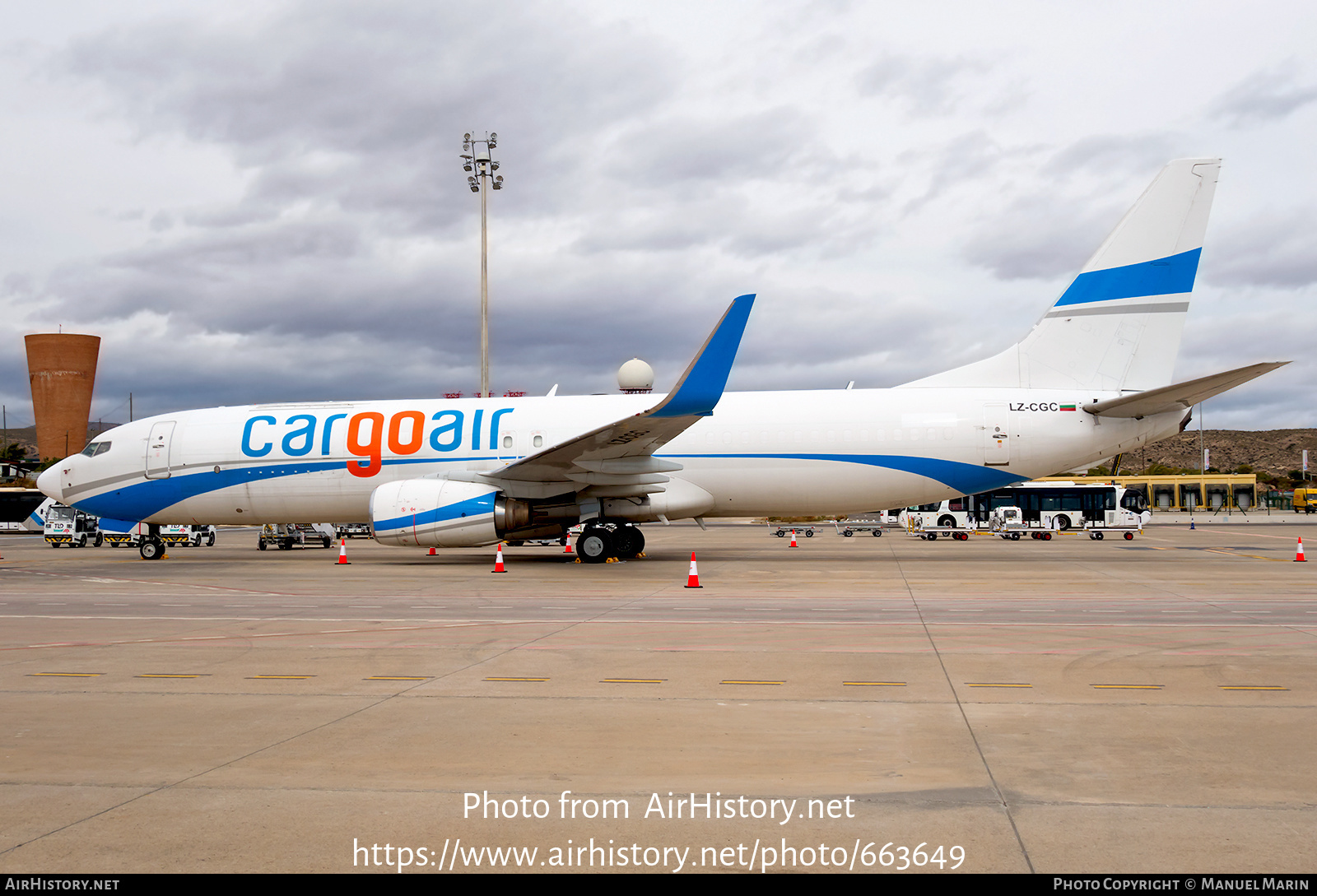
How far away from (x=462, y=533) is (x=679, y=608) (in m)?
8.70

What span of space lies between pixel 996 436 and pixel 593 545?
386 inches

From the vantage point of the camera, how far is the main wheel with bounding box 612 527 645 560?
22000mm

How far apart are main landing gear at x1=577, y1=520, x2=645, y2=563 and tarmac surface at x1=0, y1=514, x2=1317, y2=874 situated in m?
8.19

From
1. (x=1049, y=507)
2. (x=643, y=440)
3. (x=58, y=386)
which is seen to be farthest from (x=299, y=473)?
(x=58, y=386)

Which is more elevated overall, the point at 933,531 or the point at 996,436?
the point at 996,436

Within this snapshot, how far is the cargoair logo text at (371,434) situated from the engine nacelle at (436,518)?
2.31 meters

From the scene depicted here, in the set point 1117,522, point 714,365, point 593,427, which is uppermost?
point 714,365

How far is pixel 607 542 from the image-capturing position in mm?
21766

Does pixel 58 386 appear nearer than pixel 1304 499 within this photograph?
No

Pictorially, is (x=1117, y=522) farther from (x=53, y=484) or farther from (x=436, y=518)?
(x=53, y=484)

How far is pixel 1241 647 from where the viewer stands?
29.7ft

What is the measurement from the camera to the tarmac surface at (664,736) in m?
3.92

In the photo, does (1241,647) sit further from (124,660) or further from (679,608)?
(124,660)

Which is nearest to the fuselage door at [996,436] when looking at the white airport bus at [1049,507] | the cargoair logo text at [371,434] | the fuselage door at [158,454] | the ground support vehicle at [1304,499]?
the cargoair logo text at [371,434]
